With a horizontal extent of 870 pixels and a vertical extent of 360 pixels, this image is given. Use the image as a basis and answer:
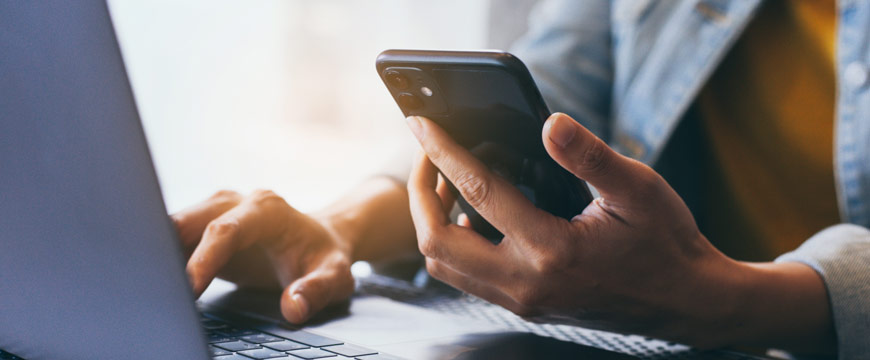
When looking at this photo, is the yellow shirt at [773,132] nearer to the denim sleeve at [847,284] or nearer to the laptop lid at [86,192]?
the denim sleeve at [847,284]

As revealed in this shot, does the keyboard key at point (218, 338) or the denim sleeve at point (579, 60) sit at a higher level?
the denim sleeve at point (579, 60)

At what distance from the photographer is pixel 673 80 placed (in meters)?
0.83

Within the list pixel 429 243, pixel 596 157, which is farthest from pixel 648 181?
pixel 429 243

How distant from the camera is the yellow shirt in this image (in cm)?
76

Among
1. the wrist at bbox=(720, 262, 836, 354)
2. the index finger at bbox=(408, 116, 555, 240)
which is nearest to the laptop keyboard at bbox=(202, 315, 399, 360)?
the index finger at bbox=(408, 116, 555, 240)

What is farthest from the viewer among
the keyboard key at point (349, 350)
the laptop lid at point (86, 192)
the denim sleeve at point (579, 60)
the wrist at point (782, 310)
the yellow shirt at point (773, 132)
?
the denim sleeve at point (579, 60)

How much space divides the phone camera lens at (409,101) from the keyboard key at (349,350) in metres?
0.15

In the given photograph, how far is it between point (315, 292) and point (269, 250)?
0.08 meters

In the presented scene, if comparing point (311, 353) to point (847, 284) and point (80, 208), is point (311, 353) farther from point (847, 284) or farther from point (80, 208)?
point (847, 284)

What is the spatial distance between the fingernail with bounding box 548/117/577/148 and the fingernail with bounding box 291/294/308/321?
0.20m

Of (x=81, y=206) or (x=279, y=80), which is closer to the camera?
(x=81, y=206)

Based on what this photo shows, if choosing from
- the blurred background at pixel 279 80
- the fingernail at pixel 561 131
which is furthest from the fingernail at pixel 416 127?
the blurred background at pixel 279 80

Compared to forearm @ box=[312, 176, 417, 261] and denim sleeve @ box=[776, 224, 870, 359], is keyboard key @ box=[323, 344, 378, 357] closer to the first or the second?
forearm @ box=[312, 176, 417, 261]

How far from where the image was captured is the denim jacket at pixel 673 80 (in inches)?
18.2
